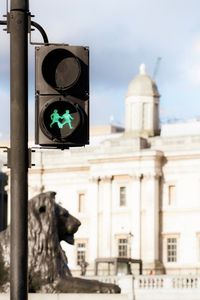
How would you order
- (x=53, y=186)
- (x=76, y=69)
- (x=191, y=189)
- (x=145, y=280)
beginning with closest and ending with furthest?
(x=76, y=69), (x=145, y=280), (x=191, y=189), (x=53, y=186)

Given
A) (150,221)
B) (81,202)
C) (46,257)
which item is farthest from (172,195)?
(46,257)

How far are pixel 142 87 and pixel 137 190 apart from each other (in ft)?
27.2

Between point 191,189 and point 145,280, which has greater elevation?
point 191,189

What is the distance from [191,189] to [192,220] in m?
2.08

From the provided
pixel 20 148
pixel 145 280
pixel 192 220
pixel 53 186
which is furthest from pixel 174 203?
pixel 20 148

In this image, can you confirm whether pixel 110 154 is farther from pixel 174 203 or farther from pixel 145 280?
pixel 145 280

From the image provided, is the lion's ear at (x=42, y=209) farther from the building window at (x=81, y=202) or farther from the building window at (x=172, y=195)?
the building window at (x=81, y=202)

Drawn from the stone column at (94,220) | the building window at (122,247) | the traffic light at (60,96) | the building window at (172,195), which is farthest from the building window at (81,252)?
the traffic light at (60,96)

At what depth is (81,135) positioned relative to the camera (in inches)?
280

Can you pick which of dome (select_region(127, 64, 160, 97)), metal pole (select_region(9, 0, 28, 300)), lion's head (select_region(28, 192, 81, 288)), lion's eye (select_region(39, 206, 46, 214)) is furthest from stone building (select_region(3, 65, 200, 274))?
metal pole (select_region(9, 0, 28, 300))

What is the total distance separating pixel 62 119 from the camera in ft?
23.2

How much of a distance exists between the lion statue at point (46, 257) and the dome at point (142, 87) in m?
64.0

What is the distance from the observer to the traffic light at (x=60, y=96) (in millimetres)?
7059

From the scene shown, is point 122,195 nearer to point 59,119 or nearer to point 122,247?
point 122,247
